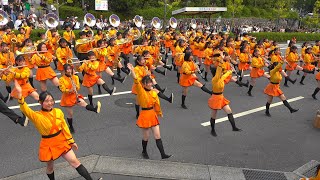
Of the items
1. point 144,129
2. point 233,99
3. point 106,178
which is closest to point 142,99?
point 144,129

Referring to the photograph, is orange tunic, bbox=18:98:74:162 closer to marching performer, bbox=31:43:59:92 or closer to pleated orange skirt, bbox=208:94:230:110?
pleated orange skirt, bbox=208:94:230:110

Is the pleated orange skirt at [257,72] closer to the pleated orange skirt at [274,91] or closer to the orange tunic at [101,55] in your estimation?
the pleated orange skirt at [274,91]

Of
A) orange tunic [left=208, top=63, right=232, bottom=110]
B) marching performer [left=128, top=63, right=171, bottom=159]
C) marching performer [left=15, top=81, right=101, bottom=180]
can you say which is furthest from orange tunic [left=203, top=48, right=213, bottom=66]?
marching performer [left=15, top=81, right=101, bottom=180]

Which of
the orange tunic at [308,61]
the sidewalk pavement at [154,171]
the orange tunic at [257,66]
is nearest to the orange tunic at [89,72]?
the sidewalk pavement at [154,171]

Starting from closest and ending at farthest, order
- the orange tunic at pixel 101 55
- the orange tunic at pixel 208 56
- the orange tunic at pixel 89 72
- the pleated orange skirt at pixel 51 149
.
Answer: the pleated orange skirt at pixel 51 149, the orange tunic at pixel 89 72, the orange tunic at pixel 101 55, the orange tunic at pixel 208 56

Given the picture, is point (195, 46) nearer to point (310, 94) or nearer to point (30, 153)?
point (310, 94)

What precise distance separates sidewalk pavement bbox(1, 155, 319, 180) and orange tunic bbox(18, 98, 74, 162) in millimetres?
1050

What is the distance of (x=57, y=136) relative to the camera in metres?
4.99

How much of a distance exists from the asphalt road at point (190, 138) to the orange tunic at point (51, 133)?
5.02 feet

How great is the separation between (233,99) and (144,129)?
5705mm

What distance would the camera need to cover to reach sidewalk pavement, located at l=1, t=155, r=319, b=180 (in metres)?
5.93

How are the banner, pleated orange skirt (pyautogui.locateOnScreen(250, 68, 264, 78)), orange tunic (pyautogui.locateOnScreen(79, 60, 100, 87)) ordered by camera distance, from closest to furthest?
orange tunic (pyautogui.locateOnScreen(79, 60, 100, 87)) < pleated orange skirt (pyautogui.locateOnScreen(250, 68, 264, 78)) < the banner

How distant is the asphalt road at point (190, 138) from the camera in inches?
267

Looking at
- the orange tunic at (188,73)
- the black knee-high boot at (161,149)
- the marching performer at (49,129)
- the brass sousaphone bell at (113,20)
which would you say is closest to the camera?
the marching performer at (49,129)
